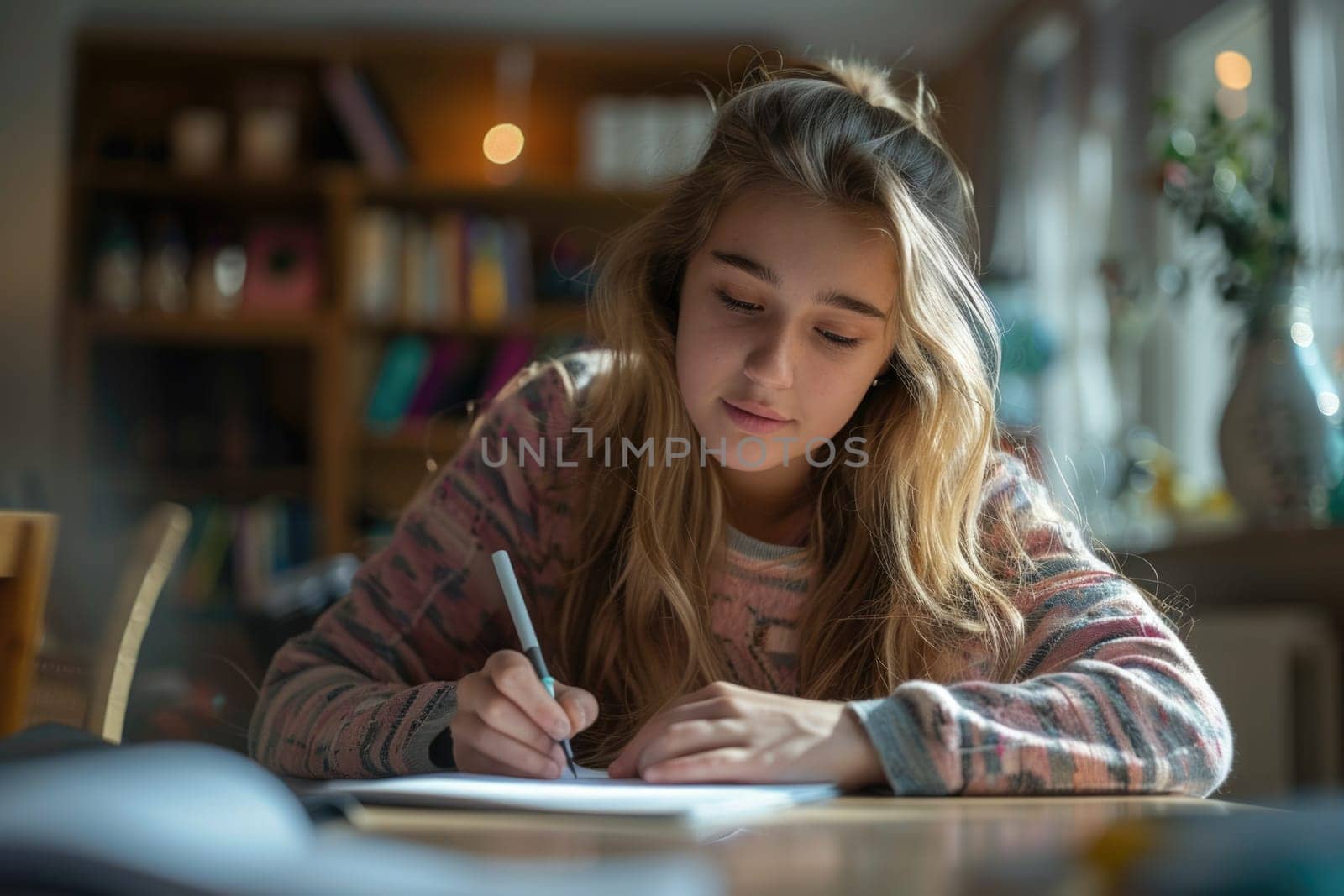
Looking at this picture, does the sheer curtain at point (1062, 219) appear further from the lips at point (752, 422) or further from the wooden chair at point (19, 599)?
the wooden chair at point (19, 599)

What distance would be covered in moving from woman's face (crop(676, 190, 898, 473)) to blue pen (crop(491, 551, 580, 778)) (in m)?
0.27

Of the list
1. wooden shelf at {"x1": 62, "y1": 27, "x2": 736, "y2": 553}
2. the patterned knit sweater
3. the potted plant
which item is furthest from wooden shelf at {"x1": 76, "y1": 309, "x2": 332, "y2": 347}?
the patterned knit sweater

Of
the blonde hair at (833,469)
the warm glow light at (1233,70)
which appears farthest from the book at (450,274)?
the blonde hair at (833,469)

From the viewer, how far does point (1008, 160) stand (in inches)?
177

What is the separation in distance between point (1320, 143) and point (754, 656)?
2418 mm

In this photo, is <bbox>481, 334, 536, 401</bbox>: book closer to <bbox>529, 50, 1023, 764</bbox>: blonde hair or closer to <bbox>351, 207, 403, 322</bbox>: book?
<bbox>351, 207, 403, 322</bbox>: book

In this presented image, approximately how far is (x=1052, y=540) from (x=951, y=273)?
0.82 feet

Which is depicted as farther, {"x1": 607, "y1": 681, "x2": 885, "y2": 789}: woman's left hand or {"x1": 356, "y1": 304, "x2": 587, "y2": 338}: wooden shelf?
{"x1": 356, "y1": 304, "x2": 587, "y2": 338}: wooden shelf

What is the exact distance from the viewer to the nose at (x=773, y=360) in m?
1.08

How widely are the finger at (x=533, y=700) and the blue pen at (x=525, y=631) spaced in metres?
0.01

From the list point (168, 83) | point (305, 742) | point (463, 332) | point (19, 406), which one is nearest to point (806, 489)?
point (305, 742)

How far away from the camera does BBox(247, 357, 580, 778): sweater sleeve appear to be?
0.99 metres

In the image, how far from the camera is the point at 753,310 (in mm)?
1119

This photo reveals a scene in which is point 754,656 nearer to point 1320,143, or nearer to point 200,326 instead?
point 1320,143
